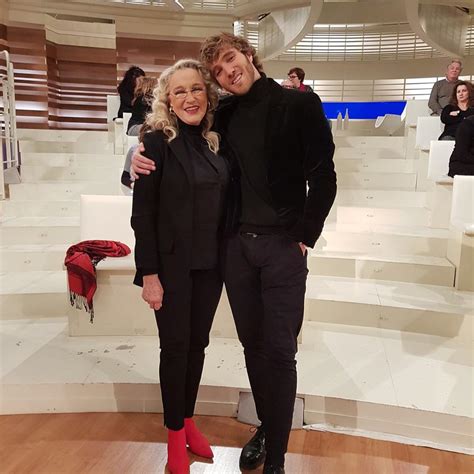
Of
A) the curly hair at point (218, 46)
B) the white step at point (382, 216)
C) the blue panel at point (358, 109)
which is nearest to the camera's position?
the curly hair at point (218, 46)

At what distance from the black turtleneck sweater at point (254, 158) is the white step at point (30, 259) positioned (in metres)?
2.30

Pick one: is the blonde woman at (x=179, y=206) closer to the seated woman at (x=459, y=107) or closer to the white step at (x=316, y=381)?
the white step at (x=316, y=381)

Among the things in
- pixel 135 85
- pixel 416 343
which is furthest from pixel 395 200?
pixel 135 85

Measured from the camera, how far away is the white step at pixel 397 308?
8.35 feet

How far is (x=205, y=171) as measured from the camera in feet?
4.64

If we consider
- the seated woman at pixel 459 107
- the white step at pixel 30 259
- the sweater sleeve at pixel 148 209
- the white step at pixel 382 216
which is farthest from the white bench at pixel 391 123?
the sweater sleeve at pixel 148 209

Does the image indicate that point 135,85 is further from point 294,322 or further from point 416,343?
point 294,322

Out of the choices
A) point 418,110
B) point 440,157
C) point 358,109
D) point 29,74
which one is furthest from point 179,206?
point 358,109

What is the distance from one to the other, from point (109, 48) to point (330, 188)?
9.09 meters

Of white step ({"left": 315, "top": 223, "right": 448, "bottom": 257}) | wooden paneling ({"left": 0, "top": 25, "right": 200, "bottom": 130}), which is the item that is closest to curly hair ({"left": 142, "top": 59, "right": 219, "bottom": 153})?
white step ({"left": 315, "top": 223, "right": 448, "bottom": 257})

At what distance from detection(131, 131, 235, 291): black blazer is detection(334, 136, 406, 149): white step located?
4.82 metres

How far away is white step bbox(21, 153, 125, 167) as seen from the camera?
4672 millimetres

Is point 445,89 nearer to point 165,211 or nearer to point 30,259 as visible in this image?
point 30,259

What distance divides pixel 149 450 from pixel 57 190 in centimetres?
306
